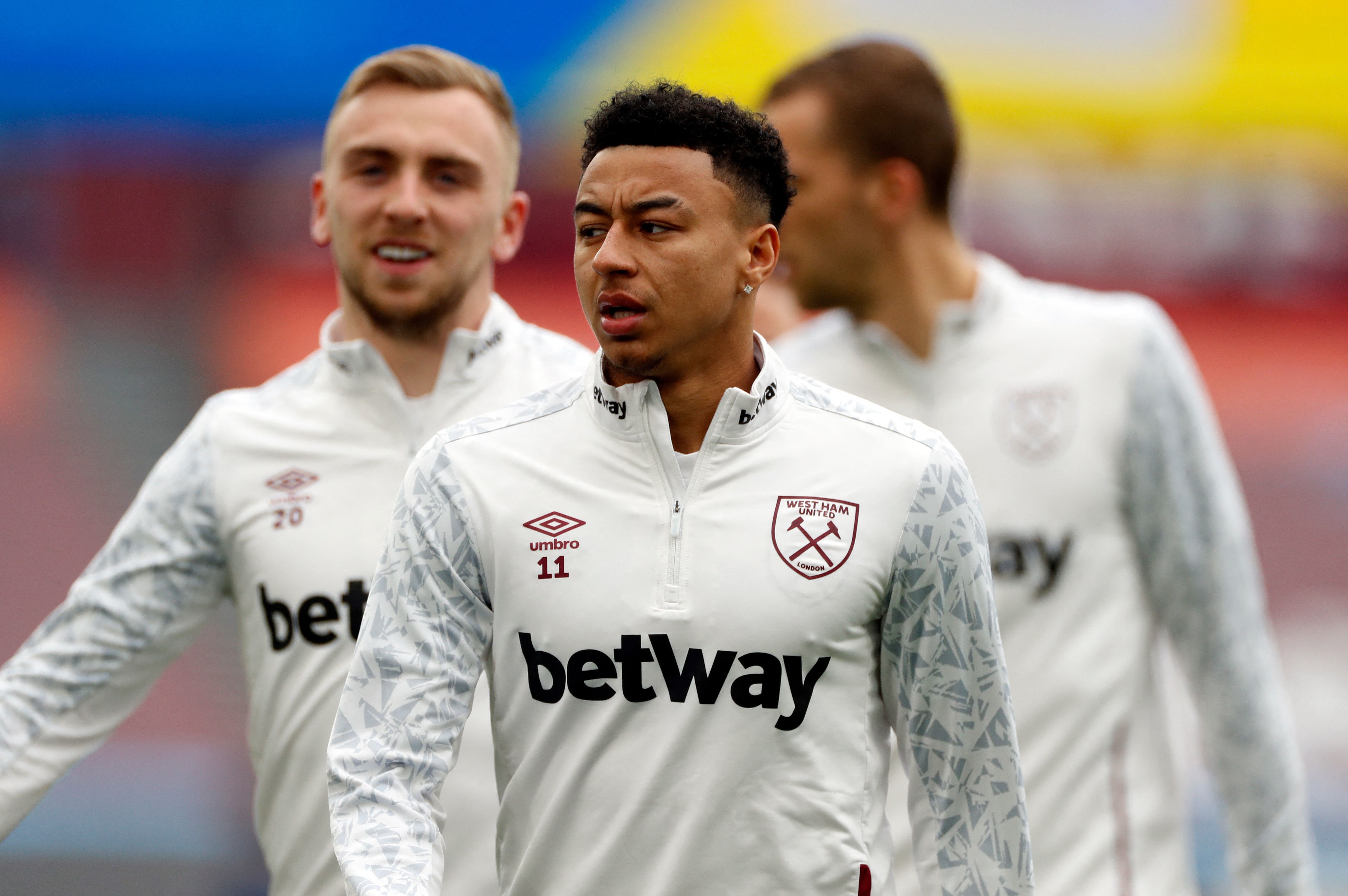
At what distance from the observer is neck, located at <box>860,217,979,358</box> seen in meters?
4.56

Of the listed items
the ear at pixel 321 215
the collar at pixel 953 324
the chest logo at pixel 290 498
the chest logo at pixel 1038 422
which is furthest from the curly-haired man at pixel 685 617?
the collar at pixel 953 324

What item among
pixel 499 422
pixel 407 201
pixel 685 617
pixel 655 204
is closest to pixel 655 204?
pixel 655 204

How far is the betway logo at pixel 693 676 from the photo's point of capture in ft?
8.93

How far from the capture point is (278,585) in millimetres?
3717

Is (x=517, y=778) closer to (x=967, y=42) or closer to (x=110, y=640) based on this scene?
(x=110, y=640)

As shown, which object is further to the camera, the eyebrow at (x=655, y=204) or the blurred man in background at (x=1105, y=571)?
the blurred man in background at (x=1105, y=571)

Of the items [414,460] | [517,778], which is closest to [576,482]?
[414,460]

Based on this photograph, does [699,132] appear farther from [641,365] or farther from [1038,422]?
[1038,422]

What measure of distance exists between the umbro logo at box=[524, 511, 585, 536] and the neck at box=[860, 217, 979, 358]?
1.91 meters

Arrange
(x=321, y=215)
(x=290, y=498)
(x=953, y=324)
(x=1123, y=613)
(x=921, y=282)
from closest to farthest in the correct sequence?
(x=290, y=498) → (x=321, y=215) → (x=1123, y=613) → (x=953, y=324) → (x=921, y=282)

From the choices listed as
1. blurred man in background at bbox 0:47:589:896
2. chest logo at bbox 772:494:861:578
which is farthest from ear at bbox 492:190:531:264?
chest logo at bbox 772:494:861:578

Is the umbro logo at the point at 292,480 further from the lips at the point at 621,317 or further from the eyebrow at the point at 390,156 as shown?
the lips at the point at 621,317

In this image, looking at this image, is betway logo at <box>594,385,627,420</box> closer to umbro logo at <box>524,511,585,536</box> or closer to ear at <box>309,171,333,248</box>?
umbro logo at <box>524,511,585,536</box>

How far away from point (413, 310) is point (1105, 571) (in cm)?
170
